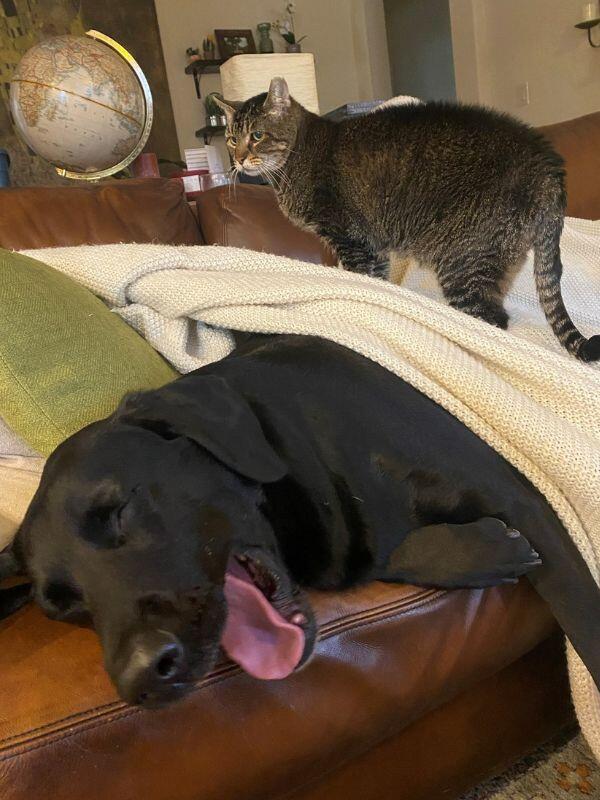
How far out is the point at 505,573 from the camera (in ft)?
2.46

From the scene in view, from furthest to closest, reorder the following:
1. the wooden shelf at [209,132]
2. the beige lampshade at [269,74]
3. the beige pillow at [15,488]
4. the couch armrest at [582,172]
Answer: the wooden shelf at [209,132], the beige lampshade at [269,74], the couch armrest at [582,172], the beige pillow at [15,488]

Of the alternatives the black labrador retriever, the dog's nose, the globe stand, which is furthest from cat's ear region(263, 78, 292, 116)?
the dog's nose

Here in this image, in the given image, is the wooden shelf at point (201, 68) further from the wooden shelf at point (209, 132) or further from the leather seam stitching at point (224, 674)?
the leather seam stitching at point (224, 674)

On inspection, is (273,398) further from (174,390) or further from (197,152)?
(197,152)

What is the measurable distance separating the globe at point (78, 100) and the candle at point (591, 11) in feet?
7.69

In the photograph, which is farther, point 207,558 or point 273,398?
point 273,398

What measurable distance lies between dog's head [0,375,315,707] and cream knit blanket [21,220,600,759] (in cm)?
32

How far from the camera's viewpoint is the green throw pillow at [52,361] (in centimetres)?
82

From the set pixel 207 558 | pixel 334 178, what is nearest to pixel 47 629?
pixel 207 558

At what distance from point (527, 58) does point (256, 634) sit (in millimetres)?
3688

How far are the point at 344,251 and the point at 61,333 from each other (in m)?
1.05

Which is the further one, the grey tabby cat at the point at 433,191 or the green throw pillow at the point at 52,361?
the grey tabby cat at the point at 433,191

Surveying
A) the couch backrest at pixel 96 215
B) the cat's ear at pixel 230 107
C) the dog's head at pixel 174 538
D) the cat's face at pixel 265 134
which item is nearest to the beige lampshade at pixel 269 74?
the cat's ear at pixel 230 107

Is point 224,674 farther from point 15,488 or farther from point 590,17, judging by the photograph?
point 590,17
